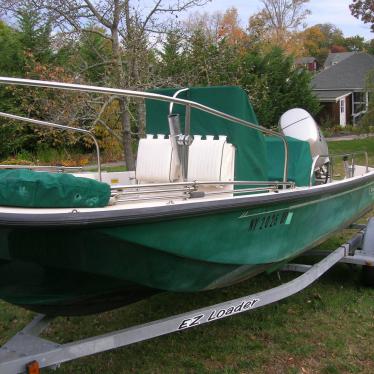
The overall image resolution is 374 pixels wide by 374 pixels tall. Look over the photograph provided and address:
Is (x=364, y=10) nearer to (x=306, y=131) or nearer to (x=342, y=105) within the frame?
(x=342, y=105)

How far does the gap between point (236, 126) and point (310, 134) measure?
1.75 m

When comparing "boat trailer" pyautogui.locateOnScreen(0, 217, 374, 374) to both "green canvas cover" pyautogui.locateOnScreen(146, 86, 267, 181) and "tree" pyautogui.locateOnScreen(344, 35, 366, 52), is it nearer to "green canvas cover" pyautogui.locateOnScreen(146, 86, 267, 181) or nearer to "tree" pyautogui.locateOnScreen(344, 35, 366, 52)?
"green canvas cover" pyautogui.locateOnScreen(146, 86, 267, 181)

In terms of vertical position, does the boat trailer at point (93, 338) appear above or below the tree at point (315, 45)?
below

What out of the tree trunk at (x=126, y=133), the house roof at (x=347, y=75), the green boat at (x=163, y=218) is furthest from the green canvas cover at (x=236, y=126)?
the house roof at (x=347, y=75)

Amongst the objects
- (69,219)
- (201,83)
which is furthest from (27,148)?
(69,219)

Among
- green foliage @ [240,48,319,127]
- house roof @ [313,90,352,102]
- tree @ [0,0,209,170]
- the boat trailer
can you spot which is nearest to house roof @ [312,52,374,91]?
house roof @ [313,90,352,102]

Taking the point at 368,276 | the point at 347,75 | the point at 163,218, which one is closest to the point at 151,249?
the point at 163,218

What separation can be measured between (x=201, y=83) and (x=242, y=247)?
6011 millimetres

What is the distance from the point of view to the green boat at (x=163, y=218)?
2.86 metres

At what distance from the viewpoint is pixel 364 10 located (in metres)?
32.1

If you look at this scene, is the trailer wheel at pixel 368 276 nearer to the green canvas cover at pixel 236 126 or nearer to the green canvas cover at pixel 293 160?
the green canvas cover at pixel 293 160

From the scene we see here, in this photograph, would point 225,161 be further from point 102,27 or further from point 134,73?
point 102,27

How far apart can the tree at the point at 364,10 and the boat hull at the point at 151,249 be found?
30.6 meters

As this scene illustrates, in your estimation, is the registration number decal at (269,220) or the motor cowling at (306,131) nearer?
the registration number decal at (269,220)
